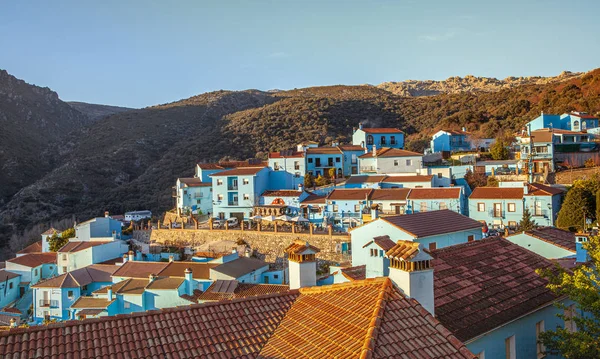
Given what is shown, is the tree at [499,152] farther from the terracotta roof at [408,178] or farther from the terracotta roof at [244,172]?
the terracotta roof at [244,172]

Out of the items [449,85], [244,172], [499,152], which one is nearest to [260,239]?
[244,172]

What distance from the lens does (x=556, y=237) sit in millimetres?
20016

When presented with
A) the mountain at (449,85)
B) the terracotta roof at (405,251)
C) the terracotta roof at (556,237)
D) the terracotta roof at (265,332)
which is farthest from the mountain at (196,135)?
the terracotta roof at (265,332)

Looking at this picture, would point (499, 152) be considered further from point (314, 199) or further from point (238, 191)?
point (238, 191)

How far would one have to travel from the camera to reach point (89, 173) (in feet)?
251

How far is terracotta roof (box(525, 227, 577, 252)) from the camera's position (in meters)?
18.5

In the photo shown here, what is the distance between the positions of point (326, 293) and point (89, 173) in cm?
7574

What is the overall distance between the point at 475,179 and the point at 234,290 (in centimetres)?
2560

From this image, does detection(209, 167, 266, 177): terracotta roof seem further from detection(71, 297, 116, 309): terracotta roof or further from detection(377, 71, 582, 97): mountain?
detection(377, 71, 582, 97): mountain

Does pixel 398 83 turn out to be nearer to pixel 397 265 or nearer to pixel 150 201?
pixel 150 201

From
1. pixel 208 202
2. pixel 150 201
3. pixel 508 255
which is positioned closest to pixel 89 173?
pixel 150 201

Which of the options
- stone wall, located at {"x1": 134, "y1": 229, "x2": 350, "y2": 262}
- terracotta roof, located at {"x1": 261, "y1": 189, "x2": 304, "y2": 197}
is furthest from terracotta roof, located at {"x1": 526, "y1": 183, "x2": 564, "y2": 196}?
terracotta roof, located at {"x1": 261, "y1": 189, "x2": 304, "y2": 197}

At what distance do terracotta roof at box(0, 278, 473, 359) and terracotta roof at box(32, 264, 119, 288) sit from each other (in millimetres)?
28388

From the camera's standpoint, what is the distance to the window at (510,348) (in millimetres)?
10430
